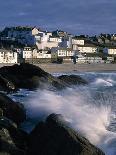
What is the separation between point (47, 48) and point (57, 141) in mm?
62791

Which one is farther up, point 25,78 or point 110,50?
point 25,78

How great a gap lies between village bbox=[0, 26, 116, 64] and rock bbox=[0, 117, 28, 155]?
1775 inches

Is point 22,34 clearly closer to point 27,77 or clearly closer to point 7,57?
point 7,57

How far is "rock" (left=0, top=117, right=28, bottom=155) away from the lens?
8984 millimetres

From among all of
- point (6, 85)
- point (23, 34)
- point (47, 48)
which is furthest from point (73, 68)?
point (6, 85)

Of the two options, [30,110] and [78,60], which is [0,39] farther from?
[30,110]

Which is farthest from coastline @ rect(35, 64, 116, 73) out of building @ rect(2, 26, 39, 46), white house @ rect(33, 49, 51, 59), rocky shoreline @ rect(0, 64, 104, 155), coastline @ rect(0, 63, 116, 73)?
rocky shoreline @ rect(0, 64, 104, 155)

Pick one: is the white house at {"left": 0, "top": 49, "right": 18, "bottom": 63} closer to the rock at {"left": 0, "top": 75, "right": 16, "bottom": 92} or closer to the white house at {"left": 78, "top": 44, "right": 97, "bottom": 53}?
the white house at {"left": 78, "top": 44, "right": 97, "bottom": 53}

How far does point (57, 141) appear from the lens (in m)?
9.05

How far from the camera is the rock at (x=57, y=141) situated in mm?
8680

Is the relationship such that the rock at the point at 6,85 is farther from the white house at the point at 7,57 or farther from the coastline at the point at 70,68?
the white house at the point at 7,57

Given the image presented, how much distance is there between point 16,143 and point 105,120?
148 inches

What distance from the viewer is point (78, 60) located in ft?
203

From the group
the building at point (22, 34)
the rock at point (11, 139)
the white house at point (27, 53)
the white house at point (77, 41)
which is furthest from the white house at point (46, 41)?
the rock at point (11, 139)
